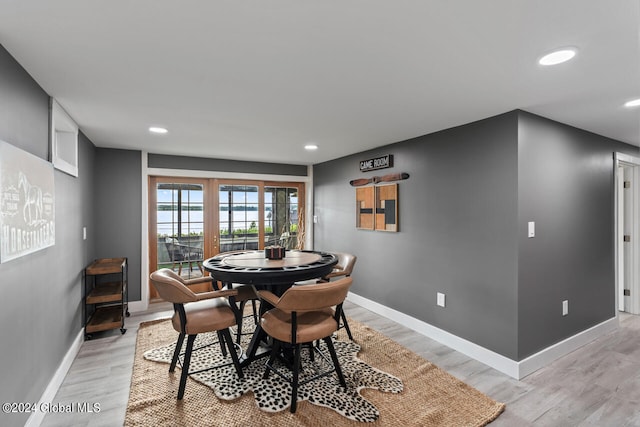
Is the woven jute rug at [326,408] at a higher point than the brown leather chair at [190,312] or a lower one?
lower

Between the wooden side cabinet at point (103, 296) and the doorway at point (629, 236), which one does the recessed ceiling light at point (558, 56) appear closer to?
the doorway at point (629, 236)

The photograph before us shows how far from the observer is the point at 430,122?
9.78 ft

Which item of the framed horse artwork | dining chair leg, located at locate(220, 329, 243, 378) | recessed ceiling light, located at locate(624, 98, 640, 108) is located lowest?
dining chair leg, located at locate(220, 329, 243, 378)

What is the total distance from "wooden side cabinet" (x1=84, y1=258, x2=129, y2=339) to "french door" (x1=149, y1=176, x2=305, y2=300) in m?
0.75

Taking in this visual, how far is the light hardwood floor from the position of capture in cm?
207

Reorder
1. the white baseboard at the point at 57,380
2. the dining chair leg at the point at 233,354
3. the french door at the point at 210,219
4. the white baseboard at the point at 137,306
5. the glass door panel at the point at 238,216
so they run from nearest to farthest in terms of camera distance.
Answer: the white baseboard at the point at 57,380
the dining chair leg at the point at 233,354
the white baseboard at the point at 137,306
the french door at the point at 210,219
the glass door panel at the point at 238,216

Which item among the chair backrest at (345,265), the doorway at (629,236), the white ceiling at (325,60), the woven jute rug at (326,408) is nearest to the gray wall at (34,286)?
the white ceiling at (325,60)

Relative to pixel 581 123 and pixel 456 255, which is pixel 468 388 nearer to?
pixel 456 255

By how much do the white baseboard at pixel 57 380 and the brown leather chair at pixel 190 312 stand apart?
798 mm

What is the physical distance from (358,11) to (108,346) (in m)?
3.74

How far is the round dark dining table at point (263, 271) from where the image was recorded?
2346mm

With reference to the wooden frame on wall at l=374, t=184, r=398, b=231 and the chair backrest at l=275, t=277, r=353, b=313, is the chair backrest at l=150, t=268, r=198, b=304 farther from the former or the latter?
the wooden frame on wall at l=374, t=184, r=398, b=231

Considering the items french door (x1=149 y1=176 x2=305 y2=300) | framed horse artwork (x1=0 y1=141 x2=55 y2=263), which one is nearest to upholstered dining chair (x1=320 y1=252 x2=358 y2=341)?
french door (x1=149 y1=176 x2=305 y2=300)

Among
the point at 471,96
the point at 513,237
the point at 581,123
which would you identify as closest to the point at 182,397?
the point at 513,237
